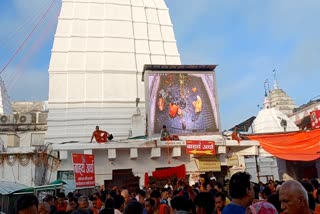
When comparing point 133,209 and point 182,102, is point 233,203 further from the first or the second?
point 182,102

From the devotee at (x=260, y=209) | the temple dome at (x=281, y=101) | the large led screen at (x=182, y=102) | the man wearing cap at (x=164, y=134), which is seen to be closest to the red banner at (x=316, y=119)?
the large led screen at (x=182, y=102)

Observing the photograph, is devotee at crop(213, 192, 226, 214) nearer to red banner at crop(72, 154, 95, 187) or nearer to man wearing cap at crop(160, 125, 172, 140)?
red banner at crop(72, 154, 95, 187)

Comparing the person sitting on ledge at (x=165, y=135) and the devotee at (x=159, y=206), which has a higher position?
the person sitting on ledge at (x=165, y=135)

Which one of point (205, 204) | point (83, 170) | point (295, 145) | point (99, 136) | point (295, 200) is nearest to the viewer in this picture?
point (295, 200)

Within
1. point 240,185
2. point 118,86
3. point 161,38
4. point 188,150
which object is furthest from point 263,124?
point 240,185

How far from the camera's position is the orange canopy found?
1464 centimetres

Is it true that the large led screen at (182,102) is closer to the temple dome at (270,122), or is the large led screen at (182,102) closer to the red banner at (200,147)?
the red banner at (200,147)

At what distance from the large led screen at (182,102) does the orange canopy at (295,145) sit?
292 cm

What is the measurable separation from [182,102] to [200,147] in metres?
2.70

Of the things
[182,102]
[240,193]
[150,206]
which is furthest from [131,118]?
[240,193]

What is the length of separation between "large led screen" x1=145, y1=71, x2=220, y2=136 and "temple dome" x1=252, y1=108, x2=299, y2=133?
1299 centimetres

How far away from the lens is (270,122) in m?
29.8

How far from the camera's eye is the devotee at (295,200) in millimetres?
2854

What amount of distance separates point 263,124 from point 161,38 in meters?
12.4
